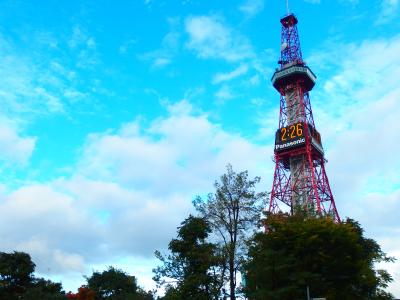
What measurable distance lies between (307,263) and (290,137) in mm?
47006

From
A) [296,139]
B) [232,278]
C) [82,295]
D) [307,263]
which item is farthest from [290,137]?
[232,278]

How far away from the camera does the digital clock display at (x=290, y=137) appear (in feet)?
232

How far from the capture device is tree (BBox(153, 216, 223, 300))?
27766 mm

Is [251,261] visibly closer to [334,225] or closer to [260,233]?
[260,233]

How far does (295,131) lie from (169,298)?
160ft

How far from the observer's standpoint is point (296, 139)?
2788 inches

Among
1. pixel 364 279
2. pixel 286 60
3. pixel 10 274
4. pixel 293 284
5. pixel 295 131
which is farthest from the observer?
pixel 286 60

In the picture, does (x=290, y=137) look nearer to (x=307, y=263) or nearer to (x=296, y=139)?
(x=296, y=139)

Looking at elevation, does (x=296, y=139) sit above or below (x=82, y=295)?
above

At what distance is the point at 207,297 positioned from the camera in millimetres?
27875

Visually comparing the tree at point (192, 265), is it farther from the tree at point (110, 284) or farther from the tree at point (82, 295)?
the tree at point (110, 284)

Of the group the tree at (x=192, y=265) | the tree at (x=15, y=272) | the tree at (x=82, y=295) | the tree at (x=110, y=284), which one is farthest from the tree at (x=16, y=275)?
the tree at (x=192, y=265)

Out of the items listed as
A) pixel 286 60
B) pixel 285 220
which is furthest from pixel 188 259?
pixel 286 60

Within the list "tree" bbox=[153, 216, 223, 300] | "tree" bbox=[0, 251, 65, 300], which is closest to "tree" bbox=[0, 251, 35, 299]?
"tree" bbox=[0, 251, 65, 300]
